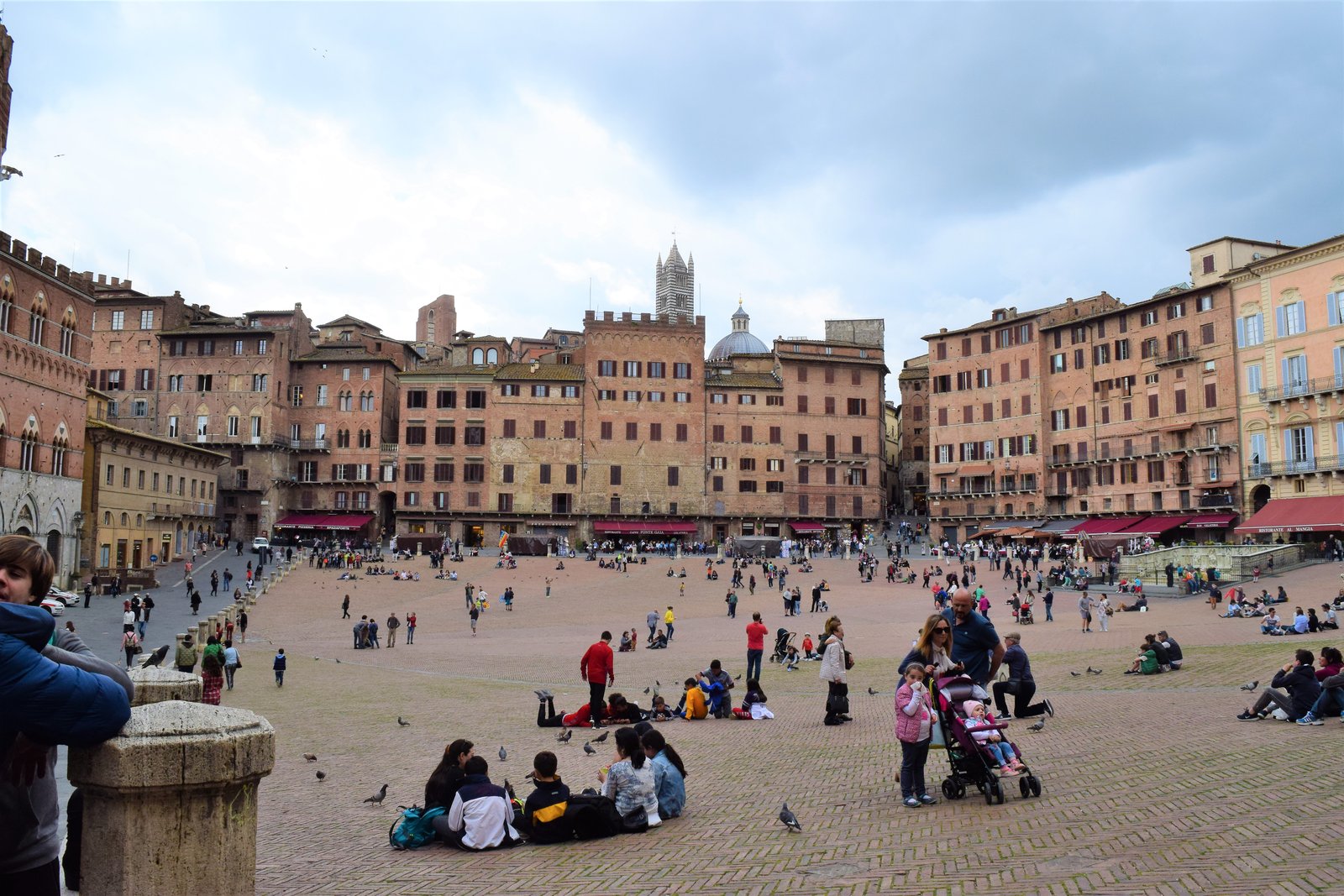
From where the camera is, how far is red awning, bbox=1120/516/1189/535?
57.6 m

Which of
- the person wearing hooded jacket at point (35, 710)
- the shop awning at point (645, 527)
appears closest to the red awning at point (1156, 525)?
the shop awning at point (645, 527)

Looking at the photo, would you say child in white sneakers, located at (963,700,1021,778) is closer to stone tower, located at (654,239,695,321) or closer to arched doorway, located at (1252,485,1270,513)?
arched doorway, located at (1252,485,1270,513)

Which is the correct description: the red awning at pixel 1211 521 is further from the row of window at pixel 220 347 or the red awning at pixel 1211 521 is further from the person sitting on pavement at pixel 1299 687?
the row of window at pixel 220 347

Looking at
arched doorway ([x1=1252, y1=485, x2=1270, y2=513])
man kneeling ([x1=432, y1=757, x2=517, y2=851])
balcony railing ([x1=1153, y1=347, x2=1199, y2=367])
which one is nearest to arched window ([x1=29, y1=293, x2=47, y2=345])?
man kneeling ([x1=432, y1=757, x2=517, y2=851])

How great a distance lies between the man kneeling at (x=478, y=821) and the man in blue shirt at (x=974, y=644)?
437 centimetres

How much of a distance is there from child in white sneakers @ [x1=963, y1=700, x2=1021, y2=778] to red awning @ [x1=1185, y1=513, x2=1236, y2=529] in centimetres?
5435

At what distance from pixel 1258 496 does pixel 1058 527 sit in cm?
1209

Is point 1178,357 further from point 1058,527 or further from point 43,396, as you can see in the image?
point 43,396

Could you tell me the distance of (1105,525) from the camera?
202 ft

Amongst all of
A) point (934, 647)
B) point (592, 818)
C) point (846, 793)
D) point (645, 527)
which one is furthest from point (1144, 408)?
point (592, 818)

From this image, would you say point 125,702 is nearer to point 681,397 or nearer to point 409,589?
point 409,589

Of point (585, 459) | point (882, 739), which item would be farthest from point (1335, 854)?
point (585, 459)

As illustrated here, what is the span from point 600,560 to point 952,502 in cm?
2903

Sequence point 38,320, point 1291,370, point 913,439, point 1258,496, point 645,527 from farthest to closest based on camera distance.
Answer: point 913,439 < point 645,527 < point 1258,496 < point 1291,370 < point 38,320
